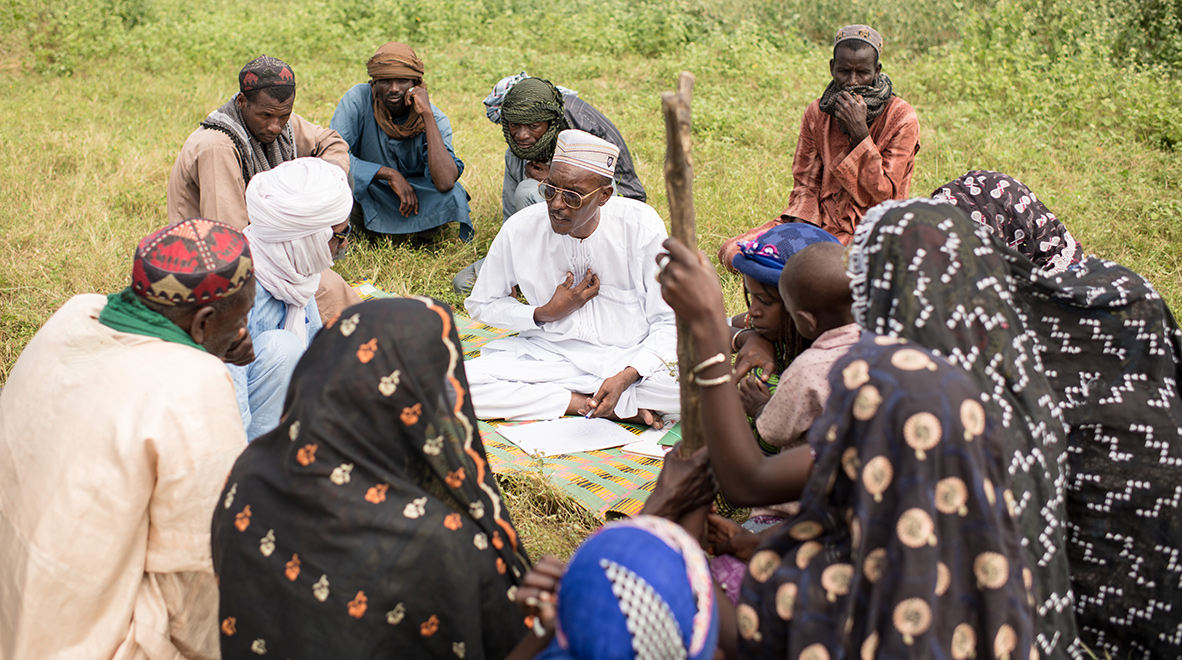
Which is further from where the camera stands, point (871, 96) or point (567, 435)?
point (871, 96)

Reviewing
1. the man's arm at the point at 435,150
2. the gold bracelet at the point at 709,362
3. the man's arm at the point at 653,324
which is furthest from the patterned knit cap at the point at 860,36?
the gold bracelet at the point at 709,362

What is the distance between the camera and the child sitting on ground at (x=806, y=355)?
252 cm

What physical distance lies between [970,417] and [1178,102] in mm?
8423

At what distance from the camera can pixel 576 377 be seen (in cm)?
466

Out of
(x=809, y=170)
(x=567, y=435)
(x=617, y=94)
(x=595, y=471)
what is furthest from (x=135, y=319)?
(x=617, y=94)

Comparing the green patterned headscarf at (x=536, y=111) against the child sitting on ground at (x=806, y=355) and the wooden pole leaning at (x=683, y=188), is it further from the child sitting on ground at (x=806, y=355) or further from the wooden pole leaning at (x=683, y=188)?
the wooden pole leaning at (x=683, y=188)

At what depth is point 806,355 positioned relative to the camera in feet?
8.69

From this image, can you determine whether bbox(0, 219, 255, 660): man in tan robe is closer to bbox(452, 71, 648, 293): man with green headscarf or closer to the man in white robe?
the man in white robe

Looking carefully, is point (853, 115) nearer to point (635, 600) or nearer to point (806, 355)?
point (806, 355)

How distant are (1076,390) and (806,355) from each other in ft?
2.35

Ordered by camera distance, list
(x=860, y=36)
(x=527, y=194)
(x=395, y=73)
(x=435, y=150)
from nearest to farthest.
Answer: (x=860, y=36)
(x=527, y=194)
(x=395, y=73)
(x=435, y=150)

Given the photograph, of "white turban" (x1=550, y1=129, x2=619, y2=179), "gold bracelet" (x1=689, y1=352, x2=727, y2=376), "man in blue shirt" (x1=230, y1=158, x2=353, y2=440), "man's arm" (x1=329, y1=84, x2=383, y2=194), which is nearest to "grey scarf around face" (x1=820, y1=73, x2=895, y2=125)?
"white turban" (x1=550, y1=129, x2=619, y2=179)

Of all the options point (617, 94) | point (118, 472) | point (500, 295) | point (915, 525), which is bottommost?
point (500, 295)

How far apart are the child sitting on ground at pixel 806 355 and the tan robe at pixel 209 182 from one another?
3291 millimetres
